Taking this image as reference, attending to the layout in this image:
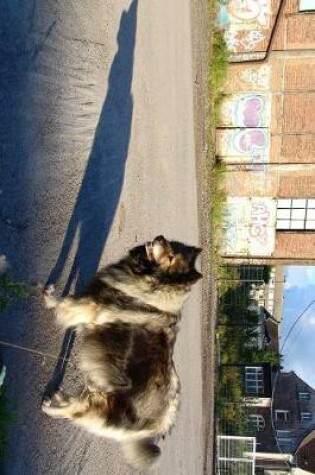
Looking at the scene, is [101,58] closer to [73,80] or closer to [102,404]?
[73,80]

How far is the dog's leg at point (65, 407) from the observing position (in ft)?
19.9

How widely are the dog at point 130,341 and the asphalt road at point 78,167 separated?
516 millimetres

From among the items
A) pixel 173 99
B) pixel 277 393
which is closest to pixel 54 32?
pixel 173 99

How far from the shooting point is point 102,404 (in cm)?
604

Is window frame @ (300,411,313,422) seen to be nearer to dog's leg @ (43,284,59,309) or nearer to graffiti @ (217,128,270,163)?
graffiti @ (217,128,270,163)

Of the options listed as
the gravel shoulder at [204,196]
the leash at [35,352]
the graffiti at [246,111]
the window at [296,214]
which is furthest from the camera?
the window at [296,214]

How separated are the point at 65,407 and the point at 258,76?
33.3 ft

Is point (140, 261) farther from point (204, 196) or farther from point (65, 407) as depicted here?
point (204, 196)

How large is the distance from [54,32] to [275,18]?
7.87 m

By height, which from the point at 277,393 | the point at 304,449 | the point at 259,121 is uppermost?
the point at 259,121

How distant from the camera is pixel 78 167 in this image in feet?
25.6

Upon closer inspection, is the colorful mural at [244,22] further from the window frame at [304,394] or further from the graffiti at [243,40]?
the window frame at [304,394]

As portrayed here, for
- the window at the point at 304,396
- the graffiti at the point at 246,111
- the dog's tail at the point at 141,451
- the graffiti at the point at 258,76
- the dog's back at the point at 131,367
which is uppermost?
the graffiti at the point at 258,76

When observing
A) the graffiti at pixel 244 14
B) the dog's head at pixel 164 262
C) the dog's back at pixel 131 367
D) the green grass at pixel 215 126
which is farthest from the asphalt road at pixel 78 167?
the graffiti at pixel 244 14
